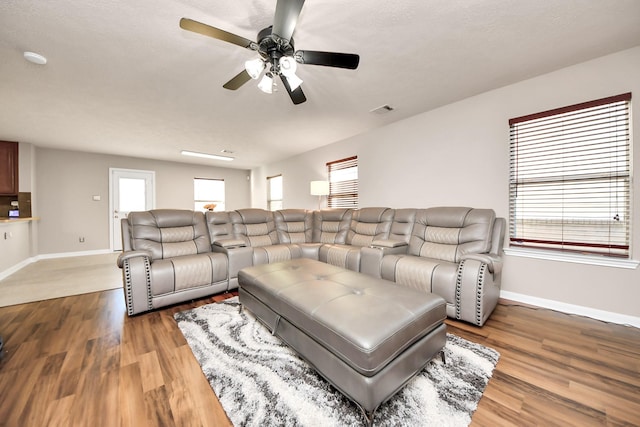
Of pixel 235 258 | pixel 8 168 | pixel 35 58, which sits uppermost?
pixel 35 58

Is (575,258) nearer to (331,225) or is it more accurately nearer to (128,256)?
(331,225)

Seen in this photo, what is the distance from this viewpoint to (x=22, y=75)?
2.31 meters

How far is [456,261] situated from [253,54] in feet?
9.48

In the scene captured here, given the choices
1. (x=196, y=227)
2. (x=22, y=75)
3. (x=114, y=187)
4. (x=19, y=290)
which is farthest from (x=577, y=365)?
(x=114, y=187)

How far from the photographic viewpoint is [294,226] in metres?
4.15

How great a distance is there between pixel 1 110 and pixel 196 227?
297 cm

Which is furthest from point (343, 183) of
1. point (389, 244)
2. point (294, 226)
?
point (389, 244)

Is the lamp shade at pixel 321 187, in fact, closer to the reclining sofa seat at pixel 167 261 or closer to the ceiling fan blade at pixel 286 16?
the reclining sofa seat at pixel 167 261

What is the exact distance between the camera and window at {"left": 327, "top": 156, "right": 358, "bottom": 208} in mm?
4559

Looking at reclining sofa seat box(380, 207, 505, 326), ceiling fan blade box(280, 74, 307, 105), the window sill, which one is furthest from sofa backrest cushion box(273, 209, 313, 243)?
the window sill

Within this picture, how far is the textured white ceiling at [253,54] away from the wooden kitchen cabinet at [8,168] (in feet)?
4.01

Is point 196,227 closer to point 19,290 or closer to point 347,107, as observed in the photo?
point 19,290

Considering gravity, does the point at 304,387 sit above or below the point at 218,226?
below

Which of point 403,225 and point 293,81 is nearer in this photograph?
point 293,81
